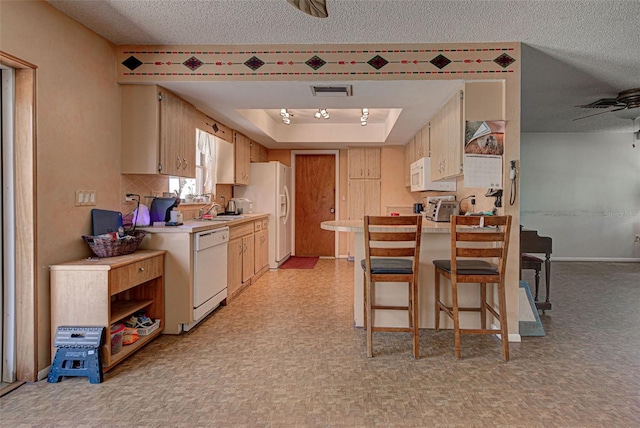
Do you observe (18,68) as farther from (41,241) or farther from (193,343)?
(193,343)

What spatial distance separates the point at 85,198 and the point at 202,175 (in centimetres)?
211

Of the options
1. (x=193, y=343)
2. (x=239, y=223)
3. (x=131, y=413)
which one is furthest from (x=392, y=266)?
(x=239, y=223)

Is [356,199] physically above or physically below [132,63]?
below

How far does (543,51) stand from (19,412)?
4378 millimetres

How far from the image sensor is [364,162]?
267 inches

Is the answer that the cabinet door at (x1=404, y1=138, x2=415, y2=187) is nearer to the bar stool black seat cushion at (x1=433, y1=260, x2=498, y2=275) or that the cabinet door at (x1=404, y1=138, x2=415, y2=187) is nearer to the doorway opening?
the doorway opening

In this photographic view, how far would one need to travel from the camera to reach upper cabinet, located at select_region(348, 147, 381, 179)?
678 cm

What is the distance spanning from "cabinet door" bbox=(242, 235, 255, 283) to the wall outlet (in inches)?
77.9

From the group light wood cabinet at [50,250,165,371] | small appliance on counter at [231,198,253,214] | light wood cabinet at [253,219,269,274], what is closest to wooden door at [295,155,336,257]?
light wood cabinet at [253,219,269,274]

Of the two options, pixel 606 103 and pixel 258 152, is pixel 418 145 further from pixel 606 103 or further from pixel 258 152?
pixel 258 152

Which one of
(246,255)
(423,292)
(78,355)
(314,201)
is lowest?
(78,355)

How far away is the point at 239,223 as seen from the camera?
436cm

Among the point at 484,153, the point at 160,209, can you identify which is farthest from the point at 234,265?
the point at 484,153

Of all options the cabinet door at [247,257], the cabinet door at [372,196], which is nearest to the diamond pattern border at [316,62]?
the cabinet door at [247,257]
